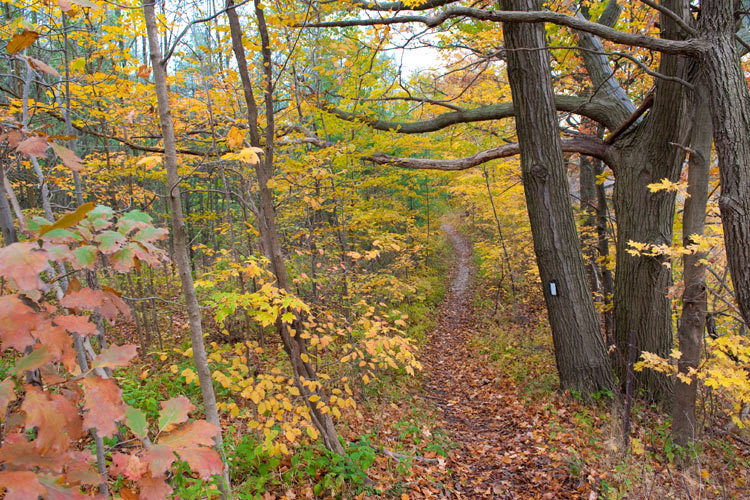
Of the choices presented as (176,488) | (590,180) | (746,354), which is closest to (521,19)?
(746,354)

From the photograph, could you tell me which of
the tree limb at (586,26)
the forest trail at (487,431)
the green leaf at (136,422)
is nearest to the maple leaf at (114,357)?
the green leaf at (136,422)

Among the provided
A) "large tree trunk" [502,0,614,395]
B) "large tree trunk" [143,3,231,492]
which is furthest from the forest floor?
"large tree trunk" [143,3,231,492]

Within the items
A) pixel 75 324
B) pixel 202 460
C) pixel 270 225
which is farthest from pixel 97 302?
pixel 270 225

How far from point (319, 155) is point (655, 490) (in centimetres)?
554

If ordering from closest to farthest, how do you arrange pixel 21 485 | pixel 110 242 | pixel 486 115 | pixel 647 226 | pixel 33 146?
pixel 21 485
pixel 110 242
pixel 33 146
pixel 647 226
pixel 486 115

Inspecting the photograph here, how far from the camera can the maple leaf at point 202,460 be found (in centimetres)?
111

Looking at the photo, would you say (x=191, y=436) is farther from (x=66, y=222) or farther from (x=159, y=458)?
(x=66, y=222)

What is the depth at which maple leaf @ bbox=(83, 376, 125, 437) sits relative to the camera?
997 mm

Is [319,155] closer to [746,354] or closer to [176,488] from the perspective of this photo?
[176,488]

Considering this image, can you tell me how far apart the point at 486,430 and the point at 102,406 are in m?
5.48

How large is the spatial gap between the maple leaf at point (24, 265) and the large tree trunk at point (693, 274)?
15.4 ft

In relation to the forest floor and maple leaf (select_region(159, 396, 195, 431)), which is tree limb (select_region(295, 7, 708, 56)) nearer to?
maple leaf (select_region(159, 396, 195, 431))

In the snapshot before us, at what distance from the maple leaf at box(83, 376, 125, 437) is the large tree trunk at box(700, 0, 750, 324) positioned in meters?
4.10

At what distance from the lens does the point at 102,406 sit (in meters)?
1.03
